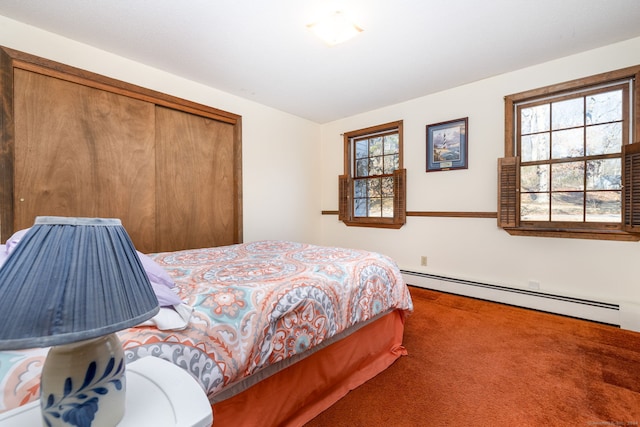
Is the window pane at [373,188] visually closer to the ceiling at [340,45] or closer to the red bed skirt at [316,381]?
the ceiling at [340,45]

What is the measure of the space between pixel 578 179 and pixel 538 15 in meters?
1.51

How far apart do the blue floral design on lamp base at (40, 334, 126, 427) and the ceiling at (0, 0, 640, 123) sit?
221 cm

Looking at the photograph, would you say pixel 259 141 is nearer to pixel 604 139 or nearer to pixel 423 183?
pixel 423 183

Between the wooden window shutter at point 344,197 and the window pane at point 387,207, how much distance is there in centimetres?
54

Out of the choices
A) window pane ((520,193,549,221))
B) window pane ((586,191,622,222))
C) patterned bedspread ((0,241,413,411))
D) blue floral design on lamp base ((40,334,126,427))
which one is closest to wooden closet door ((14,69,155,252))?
patterned bedspread ((0,241,413,411))

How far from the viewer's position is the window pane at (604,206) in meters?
2.44

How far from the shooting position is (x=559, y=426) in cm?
130

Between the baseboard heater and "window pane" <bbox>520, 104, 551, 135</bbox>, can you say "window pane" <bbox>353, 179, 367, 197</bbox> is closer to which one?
the baseboard heater

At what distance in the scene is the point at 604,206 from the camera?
8.20 ft

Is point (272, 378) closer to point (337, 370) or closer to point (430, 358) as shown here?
point (337, 370)

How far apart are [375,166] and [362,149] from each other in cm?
37

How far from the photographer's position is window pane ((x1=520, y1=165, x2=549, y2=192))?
9.12ft

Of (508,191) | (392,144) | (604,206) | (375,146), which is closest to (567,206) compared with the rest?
(604,206)

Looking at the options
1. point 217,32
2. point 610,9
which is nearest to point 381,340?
point 217,32
